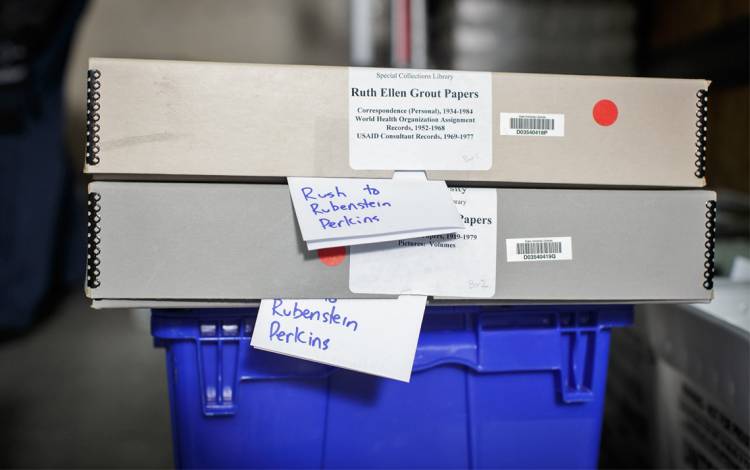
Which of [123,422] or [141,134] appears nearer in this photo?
[141,134]

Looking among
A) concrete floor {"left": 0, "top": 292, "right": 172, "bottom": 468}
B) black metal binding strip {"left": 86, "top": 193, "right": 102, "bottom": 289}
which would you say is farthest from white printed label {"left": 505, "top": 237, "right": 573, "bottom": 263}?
concrete floor {"left": 0, "top": 292, "right": 172, "bottom": 468}

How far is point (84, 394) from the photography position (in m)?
1.16

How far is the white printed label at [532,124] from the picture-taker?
1.60ft

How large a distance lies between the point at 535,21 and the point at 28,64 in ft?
4.35

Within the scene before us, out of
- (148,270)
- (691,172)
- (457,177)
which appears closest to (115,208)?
(148,270)

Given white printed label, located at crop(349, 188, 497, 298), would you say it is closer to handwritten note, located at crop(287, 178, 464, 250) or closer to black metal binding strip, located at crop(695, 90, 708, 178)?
handwritten note, located at crop(287, 178, 464, 250)

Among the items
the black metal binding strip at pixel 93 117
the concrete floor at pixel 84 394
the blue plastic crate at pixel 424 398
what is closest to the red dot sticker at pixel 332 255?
the blue plastic crate at pixel 424 398

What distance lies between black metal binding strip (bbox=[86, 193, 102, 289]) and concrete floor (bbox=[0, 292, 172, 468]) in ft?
1.97

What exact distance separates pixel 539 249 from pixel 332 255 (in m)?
0.20

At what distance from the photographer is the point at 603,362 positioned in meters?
0.57

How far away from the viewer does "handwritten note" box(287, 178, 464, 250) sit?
0.46 m

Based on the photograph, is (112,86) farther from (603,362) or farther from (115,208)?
(603,362)

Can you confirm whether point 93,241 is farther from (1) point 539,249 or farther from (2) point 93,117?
(1) point 539,249

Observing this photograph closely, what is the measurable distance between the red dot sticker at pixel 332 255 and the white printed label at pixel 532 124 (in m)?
0.18
